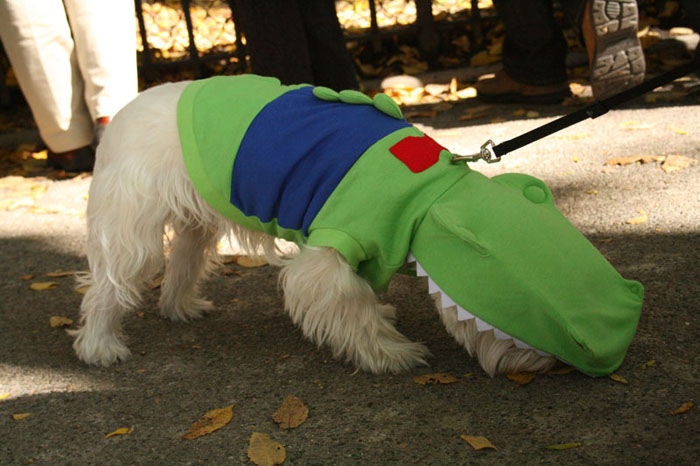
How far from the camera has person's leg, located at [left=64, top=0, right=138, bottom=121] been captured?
199 inches

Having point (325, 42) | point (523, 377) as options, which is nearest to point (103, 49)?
point (325, 42)

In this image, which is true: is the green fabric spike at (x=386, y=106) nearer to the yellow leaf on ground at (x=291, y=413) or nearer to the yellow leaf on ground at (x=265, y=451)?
the yellow leaf on ground at (x=291, y=413)

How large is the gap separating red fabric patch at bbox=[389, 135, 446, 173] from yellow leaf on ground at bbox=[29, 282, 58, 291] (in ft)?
6.76

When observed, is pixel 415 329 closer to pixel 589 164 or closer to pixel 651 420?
pixel 651 420

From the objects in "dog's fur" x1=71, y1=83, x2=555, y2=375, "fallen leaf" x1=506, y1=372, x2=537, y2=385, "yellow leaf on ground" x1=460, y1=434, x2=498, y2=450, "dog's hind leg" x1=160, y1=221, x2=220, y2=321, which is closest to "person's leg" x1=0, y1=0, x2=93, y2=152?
"dog's hind leg" x1=160, y1=221, x2=220, y2=321

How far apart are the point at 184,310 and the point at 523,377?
1502 mm

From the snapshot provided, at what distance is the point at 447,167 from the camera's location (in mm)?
2582

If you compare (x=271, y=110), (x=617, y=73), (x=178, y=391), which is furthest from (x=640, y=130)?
(x=178, y=391)

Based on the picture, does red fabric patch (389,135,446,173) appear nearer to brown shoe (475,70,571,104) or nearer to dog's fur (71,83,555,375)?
dog's fur (71,83,555,375)

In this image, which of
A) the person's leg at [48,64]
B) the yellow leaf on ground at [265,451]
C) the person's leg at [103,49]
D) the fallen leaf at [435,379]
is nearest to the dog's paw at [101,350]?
the yellow leaf on ground at [265,451]

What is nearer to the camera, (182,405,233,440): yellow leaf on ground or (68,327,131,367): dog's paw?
(182,405,233,440): yellow leaf on ground

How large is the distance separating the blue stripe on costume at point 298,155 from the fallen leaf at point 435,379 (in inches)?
24.3

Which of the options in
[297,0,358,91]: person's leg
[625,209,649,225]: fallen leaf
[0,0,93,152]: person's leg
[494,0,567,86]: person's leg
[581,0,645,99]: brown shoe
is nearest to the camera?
[625,209,649,225]: fallen leaf

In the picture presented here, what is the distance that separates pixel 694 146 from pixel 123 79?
11.7 ft
